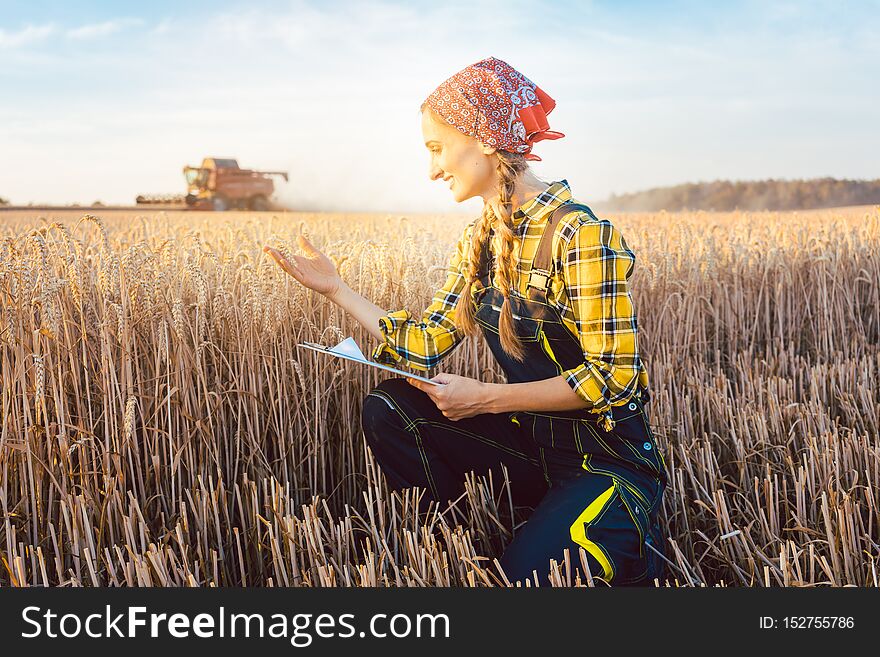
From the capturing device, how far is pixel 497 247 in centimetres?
199

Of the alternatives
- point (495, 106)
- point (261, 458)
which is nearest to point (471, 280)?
point (495, 106)

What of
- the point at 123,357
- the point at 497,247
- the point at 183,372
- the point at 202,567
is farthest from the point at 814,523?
the point at 123,357

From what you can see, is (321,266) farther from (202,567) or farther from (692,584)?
(692,584)

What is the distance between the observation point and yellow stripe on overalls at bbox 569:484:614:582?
1791 mm

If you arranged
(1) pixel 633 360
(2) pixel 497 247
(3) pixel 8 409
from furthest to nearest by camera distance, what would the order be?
1. (3) pixel 8 409
2. (2) pixel 497 247
3. (1) pixel 633 360

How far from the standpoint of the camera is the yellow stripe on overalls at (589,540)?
5.88 ft

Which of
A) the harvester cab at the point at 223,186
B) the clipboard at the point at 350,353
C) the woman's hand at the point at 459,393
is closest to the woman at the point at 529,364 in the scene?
the woman's hand at the point at 459,393

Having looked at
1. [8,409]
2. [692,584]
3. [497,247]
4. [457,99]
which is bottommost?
[692,584]

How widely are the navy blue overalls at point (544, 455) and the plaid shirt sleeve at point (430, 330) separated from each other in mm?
90

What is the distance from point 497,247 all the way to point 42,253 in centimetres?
115

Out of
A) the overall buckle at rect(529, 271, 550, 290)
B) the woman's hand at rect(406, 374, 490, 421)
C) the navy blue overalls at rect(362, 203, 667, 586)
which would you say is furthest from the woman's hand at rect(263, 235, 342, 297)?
the overall buckle at rect(529, 271, 550, 290)

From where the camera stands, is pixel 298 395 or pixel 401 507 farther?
pixel 298 395

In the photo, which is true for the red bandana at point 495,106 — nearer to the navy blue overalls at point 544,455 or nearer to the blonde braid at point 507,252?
the blonde braid at point 507,252

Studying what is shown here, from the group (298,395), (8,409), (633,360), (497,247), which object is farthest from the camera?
(298,395)
